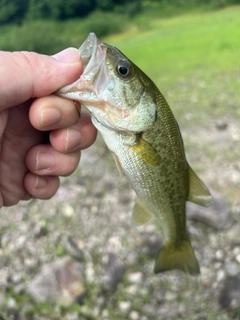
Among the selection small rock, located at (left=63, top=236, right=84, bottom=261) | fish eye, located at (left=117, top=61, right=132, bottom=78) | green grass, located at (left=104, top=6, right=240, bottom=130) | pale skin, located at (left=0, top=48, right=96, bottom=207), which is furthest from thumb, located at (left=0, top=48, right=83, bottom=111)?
green grass, located at (left=104, top=6, right=240, bottom=130)

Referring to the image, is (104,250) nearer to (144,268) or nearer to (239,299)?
(144,268)

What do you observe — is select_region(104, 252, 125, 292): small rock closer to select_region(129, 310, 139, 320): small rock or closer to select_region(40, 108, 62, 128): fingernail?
select_region(129, 310, 139, 320): small rock

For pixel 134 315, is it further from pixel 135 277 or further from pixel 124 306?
pixel 135 277

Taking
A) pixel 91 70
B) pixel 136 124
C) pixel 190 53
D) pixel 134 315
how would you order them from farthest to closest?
1. pixel 190 53
2. pixel 134 315
3. pixel 136 124
4. pixel 91 70

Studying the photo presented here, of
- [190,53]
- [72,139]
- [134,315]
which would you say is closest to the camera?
[72,139]

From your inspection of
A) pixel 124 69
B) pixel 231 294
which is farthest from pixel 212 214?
pixel 124 69

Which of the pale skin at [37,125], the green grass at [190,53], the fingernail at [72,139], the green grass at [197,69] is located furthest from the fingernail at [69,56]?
the green grass at [190,53]

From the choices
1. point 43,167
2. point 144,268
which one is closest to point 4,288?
point 144,268
